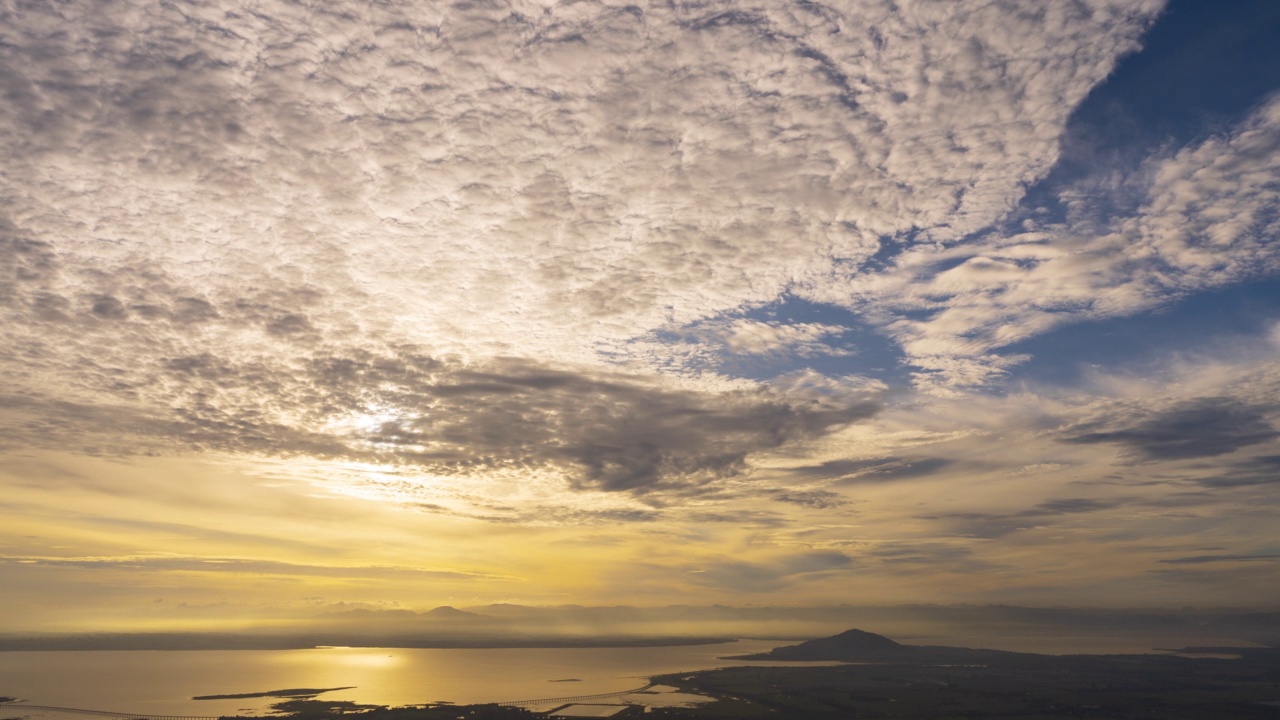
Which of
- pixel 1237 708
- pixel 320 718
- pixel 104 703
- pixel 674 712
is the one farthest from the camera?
pixel 104 703

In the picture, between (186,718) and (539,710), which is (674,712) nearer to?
(539,710)

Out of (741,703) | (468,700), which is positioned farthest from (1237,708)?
(468,700)

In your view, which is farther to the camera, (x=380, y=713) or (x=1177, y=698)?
(x=1177, y=698)

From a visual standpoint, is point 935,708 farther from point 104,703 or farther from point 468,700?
point 104,703

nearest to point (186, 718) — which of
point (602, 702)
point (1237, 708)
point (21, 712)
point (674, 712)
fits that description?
point (21, 712)

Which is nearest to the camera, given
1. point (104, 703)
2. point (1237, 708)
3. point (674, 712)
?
point (674, 712)

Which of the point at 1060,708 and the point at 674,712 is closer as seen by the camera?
the point at 674,712

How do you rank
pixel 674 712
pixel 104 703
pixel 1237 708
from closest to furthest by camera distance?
pixel 674 712
pixel 1237 708
pixel 104 703

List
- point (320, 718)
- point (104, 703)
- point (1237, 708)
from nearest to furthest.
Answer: point (320, 718) → point (1237, 708) → point (104, 703)
